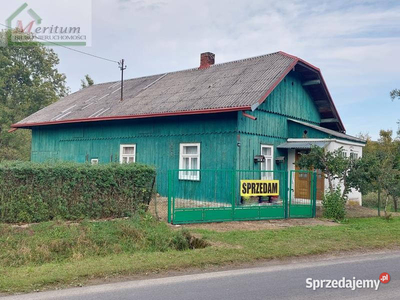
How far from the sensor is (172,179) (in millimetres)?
11125

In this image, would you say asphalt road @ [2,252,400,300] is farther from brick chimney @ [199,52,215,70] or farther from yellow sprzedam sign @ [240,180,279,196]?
brick chimney @ [199,52,215,70]

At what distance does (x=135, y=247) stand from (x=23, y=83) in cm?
3852

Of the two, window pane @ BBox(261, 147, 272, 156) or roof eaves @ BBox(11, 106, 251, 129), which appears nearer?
roof eaves @ BBox(11, 106, 251, 129)

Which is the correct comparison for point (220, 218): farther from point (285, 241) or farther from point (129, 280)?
point (129, 280)

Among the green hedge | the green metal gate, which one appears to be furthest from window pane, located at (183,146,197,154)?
the green hedge

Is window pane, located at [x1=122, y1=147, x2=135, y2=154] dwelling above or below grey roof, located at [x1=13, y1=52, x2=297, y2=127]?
below

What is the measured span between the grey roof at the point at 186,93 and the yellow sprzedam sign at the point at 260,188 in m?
2.86

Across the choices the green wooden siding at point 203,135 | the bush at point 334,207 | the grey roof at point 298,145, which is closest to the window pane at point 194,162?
the green wooden siding at point 203,135

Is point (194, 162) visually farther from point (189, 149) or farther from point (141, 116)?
point (141, 116)

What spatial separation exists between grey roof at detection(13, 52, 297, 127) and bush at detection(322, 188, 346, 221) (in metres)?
4.17

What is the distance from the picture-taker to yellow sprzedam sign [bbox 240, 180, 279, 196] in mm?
12414

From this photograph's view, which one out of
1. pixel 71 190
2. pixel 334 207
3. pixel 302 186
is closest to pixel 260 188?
pixel 302 186

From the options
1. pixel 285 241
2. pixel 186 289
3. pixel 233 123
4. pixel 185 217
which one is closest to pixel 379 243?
pixel 285 241

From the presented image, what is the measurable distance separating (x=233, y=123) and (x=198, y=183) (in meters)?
2.66
